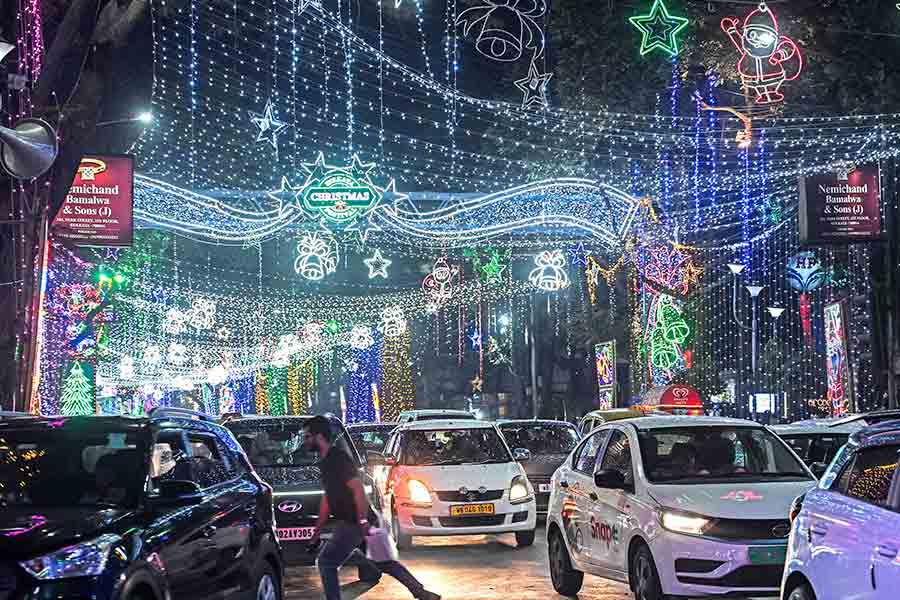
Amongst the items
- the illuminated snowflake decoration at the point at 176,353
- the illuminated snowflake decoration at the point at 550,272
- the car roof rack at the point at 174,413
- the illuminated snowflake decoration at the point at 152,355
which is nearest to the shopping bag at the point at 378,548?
the car roof rack at the point at 174,413

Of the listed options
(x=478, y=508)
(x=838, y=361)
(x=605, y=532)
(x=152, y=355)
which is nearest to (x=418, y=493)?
(x=478, y=508)

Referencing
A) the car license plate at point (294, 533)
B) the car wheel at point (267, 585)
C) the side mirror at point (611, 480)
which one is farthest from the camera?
the car license plate at point (294, 533)

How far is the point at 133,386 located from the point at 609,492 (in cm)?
5031

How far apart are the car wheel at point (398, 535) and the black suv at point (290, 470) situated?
21.3 inches

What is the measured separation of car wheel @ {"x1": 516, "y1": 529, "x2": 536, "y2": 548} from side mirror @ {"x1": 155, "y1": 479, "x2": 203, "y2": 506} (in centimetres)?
964

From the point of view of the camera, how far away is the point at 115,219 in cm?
2270

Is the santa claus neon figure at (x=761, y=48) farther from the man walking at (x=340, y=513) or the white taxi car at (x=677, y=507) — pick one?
the man walking at (x=340, y=513)

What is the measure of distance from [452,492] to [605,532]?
17.3 feet

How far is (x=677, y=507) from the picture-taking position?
10141 millimetres

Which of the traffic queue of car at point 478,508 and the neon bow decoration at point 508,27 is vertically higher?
the neon bow decoration at point 508,27

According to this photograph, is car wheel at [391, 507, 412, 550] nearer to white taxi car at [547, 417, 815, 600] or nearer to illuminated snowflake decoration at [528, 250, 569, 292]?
white taxi car at [547, 417, 815, 600]

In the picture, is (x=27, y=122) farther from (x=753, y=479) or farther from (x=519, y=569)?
(x=753, y=479)

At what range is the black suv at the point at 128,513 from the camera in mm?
6309

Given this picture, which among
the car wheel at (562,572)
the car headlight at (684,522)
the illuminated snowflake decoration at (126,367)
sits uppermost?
the illuminated snowflake decoration at (126,367)
